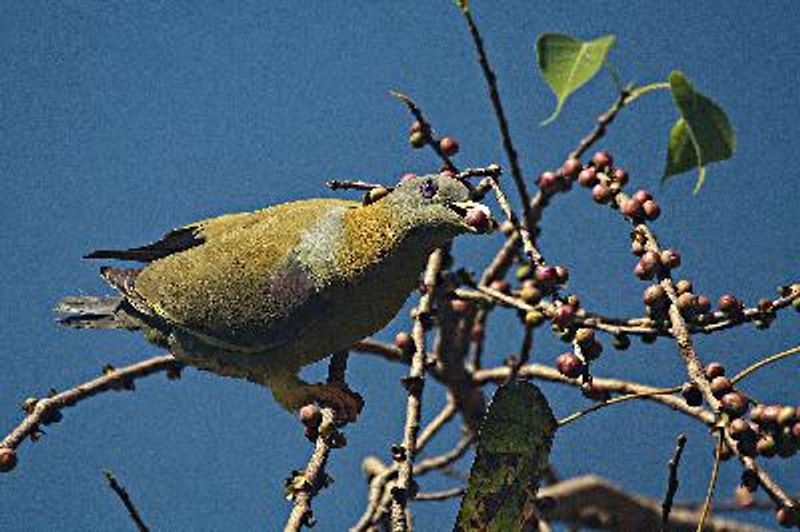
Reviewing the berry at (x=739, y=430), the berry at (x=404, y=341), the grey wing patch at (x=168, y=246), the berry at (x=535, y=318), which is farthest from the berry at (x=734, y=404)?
the grey wing patch at (x=168, y=246)

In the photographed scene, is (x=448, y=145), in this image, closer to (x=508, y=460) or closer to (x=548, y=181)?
(x=548, y=181)

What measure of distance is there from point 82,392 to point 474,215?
59cm

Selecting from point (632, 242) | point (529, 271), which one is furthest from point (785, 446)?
point (529, 271)

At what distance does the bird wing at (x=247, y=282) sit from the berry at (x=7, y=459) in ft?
0.83

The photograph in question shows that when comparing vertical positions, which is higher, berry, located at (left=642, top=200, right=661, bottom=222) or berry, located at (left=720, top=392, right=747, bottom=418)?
berry, located at (left=642, top=200, right=661, bottom=222)

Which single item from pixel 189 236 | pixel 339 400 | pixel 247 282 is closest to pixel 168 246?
pixel 189 236

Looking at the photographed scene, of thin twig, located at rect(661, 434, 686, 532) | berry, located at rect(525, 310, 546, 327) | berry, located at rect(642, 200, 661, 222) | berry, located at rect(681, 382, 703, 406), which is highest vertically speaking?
berry, located at rect(642, 200, 661, 222)

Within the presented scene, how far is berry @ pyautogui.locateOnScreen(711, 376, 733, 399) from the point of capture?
1.18 meters

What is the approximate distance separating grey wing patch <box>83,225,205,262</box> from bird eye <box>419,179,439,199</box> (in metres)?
0.35

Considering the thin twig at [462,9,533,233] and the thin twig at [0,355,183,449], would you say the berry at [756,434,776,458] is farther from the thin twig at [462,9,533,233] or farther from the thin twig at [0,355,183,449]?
the thin twig at [0,355,183,449]

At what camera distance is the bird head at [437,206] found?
136cm

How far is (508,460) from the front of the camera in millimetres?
1144

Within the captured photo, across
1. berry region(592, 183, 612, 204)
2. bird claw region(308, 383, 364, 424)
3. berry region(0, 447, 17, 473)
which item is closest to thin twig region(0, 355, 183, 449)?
berry region(0, 447, 17, 473)

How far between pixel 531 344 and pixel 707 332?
0.52 metres
